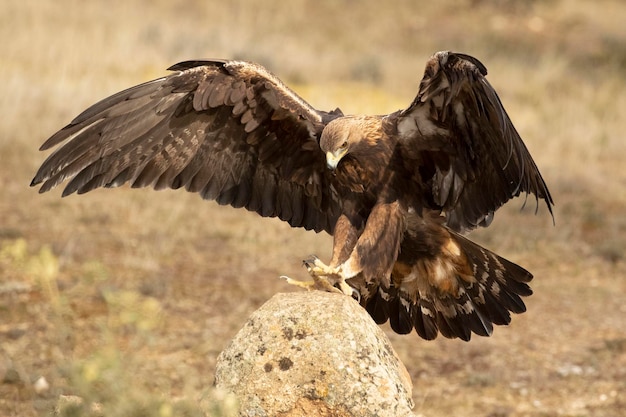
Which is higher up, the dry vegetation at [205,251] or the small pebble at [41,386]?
the dry vegetation at [205,251]

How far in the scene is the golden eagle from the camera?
16.8ft

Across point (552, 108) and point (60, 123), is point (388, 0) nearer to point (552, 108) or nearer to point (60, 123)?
point (552, 108)

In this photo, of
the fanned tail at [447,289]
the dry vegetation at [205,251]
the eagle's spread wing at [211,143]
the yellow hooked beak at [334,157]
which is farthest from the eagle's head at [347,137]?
the dry vegetation at [205,251]

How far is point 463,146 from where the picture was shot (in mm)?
5309

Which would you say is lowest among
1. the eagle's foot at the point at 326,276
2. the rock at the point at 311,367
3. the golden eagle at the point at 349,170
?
the rock at the point at 311,367

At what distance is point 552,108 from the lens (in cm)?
1747

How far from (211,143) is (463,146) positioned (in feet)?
4.80

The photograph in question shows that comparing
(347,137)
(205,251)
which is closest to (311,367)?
(347,137)

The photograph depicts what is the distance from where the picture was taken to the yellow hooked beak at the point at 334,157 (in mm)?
4942

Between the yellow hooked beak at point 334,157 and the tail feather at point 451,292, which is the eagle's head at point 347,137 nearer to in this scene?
the yellow hooked beak at point 334,157

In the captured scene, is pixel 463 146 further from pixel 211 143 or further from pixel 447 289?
pixel 211 143

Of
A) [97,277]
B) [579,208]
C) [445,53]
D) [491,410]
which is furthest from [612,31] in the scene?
[97,277]

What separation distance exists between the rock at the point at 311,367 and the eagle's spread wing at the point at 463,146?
3.78ft

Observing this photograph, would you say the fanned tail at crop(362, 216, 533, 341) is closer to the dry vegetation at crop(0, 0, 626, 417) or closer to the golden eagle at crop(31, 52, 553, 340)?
the golden eagle at crop(31, 52, 553, 340)
